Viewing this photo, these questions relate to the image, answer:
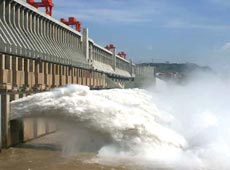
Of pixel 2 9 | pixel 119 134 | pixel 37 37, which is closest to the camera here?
pixel 119 134

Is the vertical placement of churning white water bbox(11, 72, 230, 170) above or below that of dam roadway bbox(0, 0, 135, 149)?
below

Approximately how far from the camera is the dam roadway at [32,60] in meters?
23.7

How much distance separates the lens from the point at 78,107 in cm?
2161

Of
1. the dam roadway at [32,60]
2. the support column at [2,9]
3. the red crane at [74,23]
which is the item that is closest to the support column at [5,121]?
the dam roadway at [32,60]

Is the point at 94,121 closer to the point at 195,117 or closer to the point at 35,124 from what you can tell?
the point at 35,124

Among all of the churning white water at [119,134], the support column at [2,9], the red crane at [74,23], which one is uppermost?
the red crane at [74,23]

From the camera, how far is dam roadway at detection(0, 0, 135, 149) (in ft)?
77.9

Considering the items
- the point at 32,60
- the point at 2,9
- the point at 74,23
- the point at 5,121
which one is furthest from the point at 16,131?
the point at 74,23

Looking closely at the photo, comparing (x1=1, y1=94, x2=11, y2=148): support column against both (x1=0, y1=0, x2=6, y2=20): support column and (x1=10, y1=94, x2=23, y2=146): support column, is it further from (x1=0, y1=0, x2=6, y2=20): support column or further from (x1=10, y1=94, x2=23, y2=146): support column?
(x1=0, y1=0, x2=6, y2=20): support column

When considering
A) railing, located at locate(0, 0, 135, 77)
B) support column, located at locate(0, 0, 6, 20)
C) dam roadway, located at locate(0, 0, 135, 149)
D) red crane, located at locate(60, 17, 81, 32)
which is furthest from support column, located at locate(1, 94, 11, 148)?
red crane, located at locate(60, 17, 81, 32)

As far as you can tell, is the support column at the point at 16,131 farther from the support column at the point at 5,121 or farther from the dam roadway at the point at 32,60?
the support column at the point at 5,121

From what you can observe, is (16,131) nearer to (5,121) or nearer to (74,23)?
(5,121)

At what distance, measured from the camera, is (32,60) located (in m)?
39.6

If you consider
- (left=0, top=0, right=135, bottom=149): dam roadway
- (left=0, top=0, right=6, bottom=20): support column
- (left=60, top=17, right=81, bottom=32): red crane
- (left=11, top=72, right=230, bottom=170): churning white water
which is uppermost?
(left=60, top=17, right=81, bottom=32): red crane
